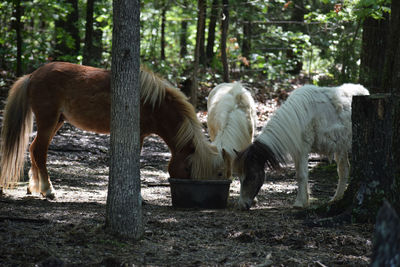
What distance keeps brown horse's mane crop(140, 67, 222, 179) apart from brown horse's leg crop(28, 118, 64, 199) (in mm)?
1411

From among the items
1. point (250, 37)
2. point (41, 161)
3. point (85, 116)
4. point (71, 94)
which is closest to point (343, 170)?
point (85, 116)

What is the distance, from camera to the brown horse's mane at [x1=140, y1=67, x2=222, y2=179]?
6.30m

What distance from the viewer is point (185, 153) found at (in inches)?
252

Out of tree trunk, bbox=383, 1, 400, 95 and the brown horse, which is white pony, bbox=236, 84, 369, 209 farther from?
tree trunk, bbox=383, 1, 400, 95

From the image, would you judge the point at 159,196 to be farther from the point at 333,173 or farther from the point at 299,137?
the point at 333,173

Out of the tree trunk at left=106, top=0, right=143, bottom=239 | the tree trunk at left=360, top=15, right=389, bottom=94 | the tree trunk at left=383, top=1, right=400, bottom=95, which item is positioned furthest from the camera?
the tree trunk at left=360, top=15, right=389, bottom=94

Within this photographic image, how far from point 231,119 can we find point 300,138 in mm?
1285

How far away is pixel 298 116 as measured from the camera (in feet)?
20.4

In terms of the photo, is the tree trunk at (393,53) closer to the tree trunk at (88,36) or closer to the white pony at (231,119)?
the white pony at (231,119)

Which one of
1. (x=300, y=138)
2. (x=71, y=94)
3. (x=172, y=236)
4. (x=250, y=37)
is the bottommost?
(x=172, y=236)

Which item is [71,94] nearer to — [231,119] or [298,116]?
[231,119]

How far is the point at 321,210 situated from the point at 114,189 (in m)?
2.37

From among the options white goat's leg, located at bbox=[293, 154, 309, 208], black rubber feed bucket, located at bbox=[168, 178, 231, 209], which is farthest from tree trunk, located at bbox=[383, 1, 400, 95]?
black rubber feed bucket, located at bbox=[168, 178, 231, 209]

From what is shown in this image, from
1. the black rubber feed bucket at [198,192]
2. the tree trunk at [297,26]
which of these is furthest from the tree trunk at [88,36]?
the tree trunk at [297,26]
